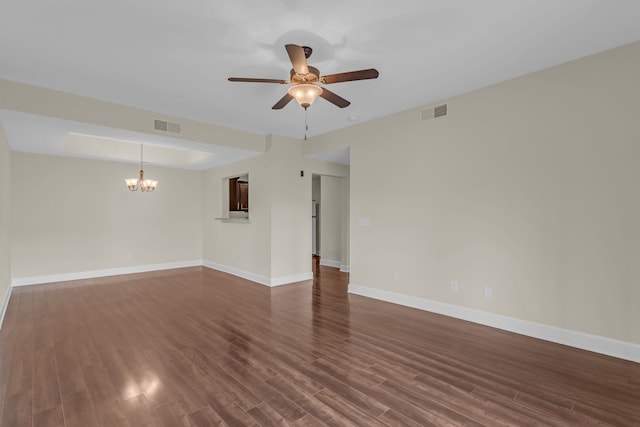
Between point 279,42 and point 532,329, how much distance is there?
394 cm

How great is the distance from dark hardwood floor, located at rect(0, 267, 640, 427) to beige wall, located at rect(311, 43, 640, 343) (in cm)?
50

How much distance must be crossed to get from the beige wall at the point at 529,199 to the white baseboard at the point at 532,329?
0.07 metres

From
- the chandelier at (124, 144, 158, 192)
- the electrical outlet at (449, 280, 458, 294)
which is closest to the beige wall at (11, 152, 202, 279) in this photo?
the chandelier at (124, 144, 158, 192)

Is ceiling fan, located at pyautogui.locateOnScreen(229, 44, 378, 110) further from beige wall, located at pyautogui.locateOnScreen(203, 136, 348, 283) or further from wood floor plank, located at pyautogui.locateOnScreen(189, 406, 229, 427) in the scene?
beige wall, located at pyautogui.locateOnScreen(203, 136, 348, 283)

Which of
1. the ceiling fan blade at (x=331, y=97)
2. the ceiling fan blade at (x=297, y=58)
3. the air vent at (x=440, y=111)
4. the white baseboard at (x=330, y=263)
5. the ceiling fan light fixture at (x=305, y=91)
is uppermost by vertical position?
the air vent at (x=440, y=111)

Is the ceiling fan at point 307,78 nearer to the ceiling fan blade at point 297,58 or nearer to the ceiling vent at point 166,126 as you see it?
the ceiling fan blade at point 297,58

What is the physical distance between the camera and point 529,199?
3.38 meters

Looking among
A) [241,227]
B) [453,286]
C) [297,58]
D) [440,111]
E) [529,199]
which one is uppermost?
[440,111]

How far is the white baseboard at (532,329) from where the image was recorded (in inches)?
112

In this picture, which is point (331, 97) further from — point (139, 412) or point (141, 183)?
point (141, 183)

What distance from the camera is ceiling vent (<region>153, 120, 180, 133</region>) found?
4.51 metres

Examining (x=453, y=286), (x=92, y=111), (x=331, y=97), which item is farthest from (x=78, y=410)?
(x=453, y=286)

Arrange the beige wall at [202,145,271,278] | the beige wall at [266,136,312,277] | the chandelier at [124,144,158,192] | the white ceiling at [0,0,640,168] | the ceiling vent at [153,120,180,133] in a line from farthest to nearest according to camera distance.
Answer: the chandelier at [124,144,158,192] → the beige wall at [202,145,271,278] → the beige wall at [266,136,312,277] → the ceiling vent at [153,120,180,133] → the white ceiling at [0,0,640,168]

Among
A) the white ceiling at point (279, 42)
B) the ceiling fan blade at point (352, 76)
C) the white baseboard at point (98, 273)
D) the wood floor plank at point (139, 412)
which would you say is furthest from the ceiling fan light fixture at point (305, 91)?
the white baseboard at point (98, 273)
